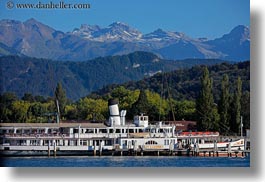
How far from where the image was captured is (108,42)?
30156mm

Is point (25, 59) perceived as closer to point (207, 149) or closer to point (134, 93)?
point (134, 93)

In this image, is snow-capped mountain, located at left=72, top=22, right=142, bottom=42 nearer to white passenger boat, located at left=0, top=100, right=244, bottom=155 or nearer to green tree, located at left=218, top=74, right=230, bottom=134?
white passenger boat, located at left=0, top=100, right=244, bottom=155

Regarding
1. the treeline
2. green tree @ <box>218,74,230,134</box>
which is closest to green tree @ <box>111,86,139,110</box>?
the treeline

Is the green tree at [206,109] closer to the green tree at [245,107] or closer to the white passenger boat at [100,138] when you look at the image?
the green tree at [245,107]

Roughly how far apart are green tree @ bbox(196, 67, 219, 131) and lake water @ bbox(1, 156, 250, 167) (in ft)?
10.4

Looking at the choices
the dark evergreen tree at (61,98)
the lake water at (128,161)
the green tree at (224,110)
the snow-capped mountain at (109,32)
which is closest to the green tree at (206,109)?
the green tree at (224,110)

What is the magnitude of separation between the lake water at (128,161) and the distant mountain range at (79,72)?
5.34 meters

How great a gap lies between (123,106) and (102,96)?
11.6 ft

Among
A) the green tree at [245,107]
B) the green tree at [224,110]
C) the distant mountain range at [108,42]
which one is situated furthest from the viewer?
the green tree at [224,110]

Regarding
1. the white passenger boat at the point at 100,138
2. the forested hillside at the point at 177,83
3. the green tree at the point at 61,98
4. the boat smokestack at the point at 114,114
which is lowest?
the white passenger boat at the point at 100,138

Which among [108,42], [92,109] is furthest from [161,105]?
[108,42]

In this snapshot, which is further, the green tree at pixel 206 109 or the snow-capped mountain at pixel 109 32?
the green tree at pixel 206 109

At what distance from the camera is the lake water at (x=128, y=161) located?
18578 mm

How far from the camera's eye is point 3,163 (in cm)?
1662
